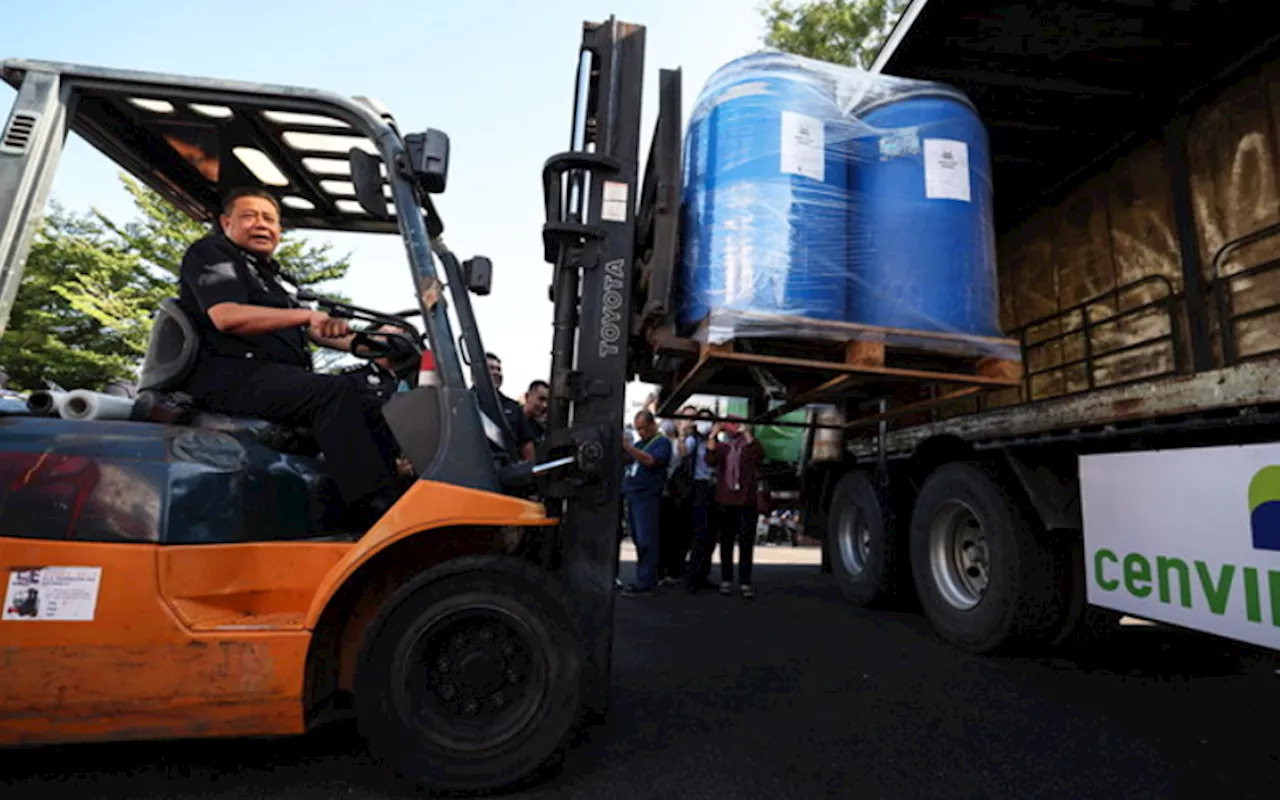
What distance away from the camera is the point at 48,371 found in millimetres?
19047

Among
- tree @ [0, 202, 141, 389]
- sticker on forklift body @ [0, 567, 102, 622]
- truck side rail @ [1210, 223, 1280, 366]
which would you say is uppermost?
tree @ [0, 202, 141, 389]

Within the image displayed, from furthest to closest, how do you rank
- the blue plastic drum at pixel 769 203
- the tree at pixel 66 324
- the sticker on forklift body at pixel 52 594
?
the tree at pixel 66 324, the blue plastic drum at pixel 769 203, the sticker on forklift body at pixel 52 594

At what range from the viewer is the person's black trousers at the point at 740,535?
659 cm

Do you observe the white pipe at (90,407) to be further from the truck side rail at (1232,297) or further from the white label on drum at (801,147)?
the truck side rail at (1232,297)

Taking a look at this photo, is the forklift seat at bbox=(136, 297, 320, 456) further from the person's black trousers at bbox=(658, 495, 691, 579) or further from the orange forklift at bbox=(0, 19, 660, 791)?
the person's black trousers at bbox=(658, 495, 691, 579)

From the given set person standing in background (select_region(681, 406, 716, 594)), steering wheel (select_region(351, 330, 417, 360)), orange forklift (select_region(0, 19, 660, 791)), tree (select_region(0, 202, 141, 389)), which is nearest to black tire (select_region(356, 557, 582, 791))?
orange forklift (select_region(0, 19, 660, 791))

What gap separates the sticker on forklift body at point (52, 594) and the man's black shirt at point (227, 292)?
2.73 feet

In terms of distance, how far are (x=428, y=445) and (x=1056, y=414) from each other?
335 cm

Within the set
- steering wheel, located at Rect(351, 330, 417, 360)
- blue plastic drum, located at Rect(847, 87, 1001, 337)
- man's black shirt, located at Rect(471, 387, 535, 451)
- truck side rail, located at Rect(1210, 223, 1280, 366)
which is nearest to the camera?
steering wheel, located at Rect(351, 330, 417, 360)

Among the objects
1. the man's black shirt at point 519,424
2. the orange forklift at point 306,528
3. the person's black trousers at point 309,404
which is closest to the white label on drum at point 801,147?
the orange forklift at point 306,528

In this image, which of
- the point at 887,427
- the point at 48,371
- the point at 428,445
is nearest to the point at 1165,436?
the point at 887,427

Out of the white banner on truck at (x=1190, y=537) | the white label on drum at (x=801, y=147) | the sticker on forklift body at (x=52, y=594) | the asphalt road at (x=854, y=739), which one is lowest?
the asphalt road at (x=854, y=739)

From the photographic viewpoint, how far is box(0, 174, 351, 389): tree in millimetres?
18281

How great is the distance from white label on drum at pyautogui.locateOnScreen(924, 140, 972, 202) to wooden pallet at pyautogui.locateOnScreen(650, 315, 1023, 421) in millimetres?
629
